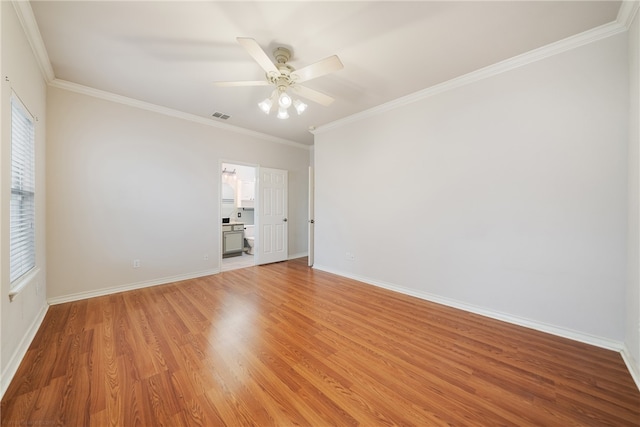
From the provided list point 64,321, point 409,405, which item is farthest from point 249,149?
point 409,405

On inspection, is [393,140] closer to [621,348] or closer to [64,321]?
[621,348]

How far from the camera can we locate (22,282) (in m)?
2.07

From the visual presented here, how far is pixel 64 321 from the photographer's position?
255 cm

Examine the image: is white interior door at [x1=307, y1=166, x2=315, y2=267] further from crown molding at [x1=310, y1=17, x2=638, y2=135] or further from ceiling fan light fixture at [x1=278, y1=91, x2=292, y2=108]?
ceiling fan light fixture at [x1=278, y1=91, x2=292, y2=108]

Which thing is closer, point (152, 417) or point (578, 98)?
point (152, 417)

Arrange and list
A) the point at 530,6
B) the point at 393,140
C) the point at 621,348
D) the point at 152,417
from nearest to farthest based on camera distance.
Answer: the point at 152,417 → the point at 530,6 → the point at 621,348 → the point at 393,140

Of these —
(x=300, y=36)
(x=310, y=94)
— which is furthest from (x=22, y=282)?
(x=300, y=36)

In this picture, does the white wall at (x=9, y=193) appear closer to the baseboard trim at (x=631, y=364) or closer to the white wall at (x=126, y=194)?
the white wall at (x=126, y=194)

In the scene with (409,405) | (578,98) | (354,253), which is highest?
(578,98)

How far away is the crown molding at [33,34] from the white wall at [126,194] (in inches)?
19.1

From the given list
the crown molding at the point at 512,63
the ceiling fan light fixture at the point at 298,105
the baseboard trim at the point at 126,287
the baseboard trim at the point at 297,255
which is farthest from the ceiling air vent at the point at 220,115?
the baseboard trim at the point at 297,255

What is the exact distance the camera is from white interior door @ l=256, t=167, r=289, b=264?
5.14m

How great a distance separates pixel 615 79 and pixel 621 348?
237 centimetres

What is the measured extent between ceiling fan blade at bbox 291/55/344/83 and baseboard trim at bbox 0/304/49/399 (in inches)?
124
